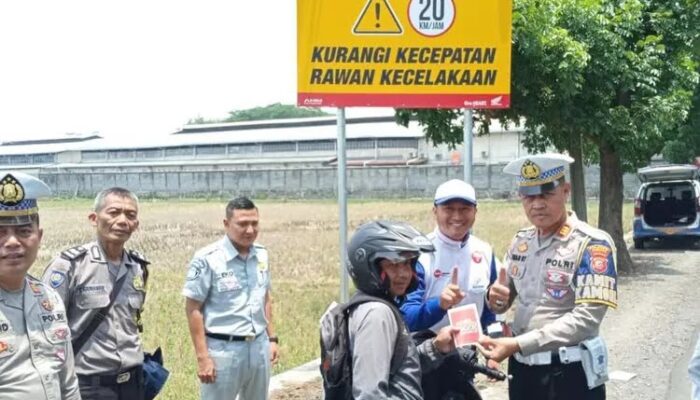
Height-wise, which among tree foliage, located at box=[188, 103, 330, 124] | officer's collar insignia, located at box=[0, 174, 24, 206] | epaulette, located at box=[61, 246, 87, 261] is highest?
tree foliage, located at box=[188, 103, 330, 124]

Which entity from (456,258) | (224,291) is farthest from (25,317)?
(456,258)

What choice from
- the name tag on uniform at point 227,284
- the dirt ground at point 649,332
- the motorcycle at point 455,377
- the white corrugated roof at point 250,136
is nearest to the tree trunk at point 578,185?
the dirt ground at point 649,332

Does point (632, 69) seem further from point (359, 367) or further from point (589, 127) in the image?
point (359, 367)

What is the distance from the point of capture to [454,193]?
12.7 feet

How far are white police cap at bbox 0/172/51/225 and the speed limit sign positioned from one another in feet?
13.4

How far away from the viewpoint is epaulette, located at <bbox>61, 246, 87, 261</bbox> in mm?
3845

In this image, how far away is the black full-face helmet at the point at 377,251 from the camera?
8.75ft

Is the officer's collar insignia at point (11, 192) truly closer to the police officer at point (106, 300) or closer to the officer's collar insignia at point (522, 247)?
the police officer at point (106, 300)

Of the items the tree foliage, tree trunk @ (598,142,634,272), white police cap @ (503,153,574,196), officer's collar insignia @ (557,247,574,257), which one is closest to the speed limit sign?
white police cap @ (503,153,574,196)

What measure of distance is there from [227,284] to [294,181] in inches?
1858

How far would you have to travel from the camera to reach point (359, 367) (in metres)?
2.47

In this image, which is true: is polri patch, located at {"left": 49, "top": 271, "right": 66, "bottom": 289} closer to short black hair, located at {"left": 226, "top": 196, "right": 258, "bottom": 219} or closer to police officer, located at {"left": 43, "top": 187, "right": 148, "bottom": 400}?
police officer, located at {"left": 43, "top": 187, "right": 148, "bottom": 400}

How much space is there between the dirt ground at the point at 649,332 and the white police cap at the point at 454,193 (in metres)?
3.06

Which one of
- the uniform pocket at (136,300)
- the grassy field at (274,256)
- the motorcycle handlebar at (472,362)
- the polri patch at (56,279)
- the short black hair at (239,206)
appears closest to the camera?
the motorcycle handlebar at (472,362)
